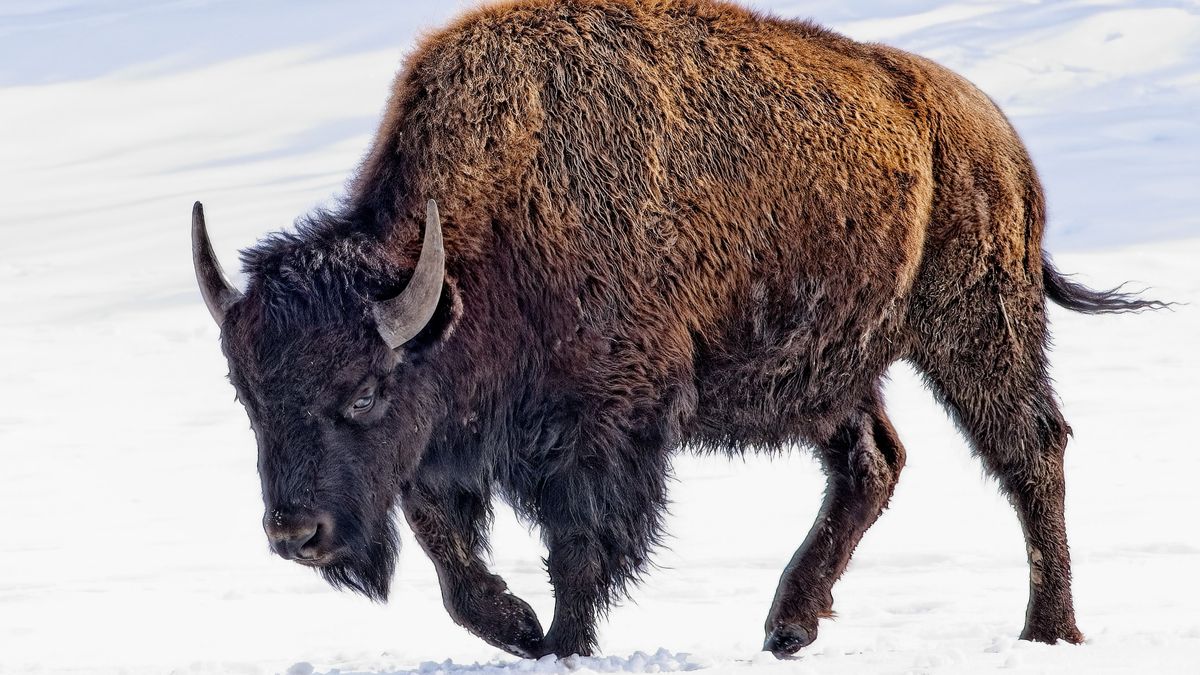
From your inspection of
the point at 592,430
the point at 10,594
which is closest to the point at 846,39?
the point at 592,430

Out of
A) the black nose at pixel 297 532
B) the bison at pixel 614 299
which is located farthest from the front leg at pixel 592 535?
the black nose at pixel 297 532

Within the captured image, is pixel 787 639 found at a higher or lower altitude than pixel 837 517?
lower

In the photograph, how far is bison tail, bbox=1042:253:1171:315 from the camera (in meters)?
6.39

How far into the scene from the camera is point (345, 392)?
4.50 m

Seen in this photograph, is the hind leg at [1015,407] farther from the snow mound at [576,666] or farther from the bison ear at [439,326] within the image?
the bison ear at [439,326]

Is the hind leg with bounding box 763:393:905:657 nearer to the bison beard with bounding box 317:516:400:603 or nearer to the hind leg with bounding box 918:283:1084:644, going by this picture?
the hind leg with bounding box 918:283:1084:644

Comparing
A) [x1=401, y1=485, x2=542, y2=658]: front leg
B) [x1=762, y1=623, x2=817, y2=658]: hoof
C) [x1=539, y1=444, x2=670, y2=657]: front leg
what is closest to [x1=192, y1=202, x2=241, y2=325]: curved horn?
[x1=401, y1=485, x2=542, y2=658]: front leg

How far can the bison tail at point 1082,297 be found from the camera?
639 centimetres

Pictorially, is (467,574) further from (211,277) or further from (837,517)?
(837,517)

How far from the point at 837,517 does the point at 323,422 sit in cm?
257

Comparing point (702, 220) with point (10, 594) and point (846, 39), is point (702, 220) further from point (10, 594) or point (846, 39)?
point (10, 594)

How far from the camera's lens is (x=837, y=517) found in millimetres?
6137

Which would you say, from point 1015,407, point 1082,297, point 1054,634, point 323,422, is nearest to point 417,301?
point 323,422

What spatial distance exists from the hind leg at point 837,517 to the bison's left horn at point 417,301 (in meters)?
2.08
